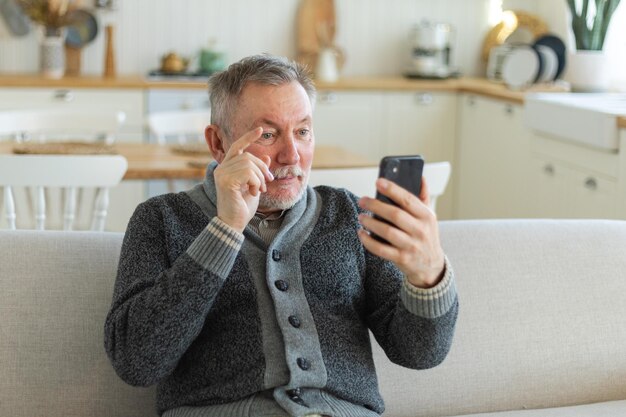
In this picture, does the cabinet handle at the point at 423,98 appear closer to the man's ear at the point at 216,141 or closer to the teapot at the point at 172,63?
the teapot at the point at 172,63

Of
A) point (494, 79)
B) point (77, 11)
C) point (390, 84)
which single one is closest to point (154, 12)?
point (77, 11)

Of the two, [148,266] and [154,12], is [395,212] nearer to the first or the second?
[148,266]

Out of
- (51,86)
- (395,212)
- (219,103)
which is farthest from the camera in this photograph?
(51,86)

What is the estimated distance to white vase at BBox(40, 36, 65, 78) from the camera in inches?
200

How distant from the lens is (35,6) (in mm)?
5078

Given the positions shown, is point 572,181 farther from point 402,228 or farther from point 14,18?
point 14,18

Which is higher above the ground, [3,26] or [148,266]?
[3,26]

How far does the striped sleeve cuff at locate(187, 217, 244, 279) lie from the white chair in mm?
1061

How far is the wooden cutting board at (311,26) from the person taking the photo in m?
5.59

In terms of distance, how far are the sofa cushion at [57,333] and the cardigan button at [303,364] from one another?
1.31 feet

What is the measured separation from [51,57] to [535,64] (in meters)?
2.38

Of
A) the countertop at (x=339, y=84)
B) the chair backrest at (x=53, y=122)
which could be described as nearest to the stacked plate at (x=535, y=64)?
the countertop at (x=339, y=84)

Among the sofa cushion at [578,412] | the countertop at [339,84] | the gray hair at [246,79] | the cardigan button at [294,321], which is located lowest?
the sofa cushion at [578,412]

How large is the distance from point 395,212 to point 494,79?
4.19 meters
